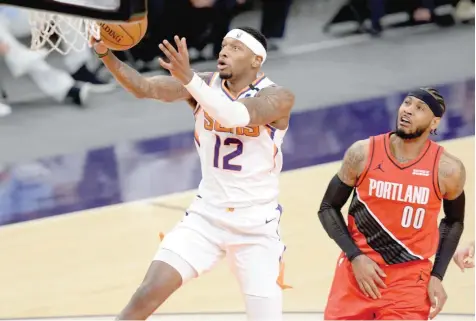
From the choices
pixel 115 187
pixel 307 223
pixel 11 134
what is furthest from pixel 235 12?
pixel 307 223

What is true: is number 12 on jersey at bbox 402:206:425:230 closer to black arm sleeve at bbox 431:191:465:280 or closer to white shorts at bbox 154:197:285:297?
black arm sleeve at bbox 431:191:465:280

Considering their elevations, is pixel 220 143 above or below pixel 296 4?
above

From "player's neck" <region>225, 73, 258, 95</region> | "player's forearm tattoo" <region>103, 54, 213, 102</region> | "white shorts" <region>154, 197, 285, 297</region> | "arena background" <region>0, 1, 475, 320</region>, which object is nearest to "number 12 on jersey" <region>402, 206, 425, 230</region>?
"white shorts" <region>154, 197, 285, 297</region>

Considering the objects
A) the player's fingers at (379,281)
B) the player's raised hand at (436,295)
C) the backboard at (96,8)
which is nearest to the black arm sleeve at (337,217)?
the player's fingers at (379,281)

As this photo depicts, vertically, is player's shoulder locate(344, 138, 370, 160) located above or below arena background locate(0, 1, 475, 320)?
above

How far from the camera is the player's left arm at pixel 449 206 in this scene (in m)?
5.30

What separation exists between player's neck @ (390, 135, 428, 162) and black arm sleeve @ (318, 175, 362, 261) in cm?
28

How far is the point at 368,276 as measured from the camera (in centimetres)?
525

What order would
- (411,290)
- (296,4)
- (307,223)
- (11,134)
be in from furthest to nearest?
(296,4), (11,134), (307,223), (411,290)

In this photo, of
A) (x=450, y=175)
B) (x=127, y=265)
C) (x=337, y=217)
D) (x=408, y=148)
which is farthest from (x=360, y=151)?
(x=127, y=265)

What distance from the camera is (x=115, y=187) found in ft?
30.8

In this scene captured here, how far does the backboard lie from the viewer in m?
4.04

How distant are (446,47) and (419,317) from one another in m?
9.82

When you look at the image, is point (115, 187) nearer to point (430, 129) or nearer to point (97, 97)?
point (97, 97)
